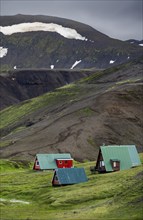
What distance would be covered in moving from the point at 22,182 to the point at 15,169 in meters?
31.0

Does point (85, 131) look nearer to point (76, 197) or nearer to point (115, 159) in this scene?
point (115, 159)

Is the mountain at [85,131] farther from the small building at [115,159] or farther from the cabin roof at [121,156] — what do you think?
the small building at [115,159]

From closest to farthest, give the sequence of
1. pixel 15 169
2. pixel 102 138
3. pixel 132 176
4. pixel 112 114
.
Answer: pixel 132 176 → pixel 15 169 → pixel 102 138 → pixel 112 114

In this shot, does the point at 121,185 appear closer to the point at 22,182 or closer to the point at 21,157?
the point at 22,182

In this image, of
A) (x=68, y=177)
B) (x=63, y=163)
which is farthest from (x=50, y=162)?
(x=68, y=177)

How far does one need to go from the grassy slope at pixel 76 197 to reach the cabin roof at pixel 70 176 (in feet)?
6.08

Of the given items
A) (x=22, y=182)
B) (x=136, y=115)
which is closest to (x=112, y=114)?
(x=136, y=115)

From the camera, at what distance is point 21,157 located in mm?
149250

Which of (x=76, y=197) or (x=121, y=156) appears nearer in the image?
(x=76, y=197)

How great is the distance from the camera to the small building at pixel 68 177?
91438 mm

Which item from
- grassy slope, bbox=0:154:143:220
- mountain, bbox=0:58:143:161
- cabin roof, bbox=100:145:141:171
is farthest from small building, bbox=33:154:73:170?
mountain, bbox=0:58:143:161

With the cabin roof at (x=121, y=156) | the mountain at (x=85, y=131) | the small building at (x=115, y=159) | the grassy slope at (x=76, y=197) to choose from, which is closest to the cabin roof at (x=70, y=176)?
the grassy slope at (x=76, y=197)

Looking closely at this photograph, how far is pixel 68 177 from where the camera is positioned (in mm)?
92375

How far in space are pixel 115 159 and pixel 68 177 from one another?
16.0 metres
